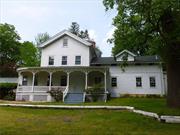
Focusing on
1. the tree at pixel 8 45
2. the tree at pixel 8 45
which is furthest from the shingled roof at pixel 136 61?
the tree at pixel 8 45

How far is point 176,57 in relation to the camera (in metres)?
16.5

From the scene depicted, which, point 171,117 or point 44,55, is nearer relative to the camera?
point 171,117

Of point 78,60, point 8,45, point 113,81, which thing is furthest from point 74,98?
point 8,45

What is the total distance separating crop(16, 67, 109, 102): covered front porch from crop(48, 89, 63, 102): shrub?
0.40 metres

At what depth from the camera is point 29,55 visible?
51062 millimetres

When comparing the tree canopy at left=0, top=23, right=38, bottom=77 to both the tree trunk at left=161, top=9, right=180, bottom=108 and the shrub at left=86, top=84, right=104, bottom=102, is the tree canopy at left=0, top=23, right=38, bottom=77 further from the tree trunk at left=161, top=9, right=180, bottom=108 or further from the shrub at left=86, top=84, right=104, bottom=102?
the tree trunk at left=161, top=9, right=180, bottom=108

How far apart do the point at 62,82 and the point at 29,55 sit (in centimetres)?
2338

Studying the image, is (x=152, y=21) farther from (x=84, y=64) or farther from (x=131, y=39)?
(x=84, y=64)

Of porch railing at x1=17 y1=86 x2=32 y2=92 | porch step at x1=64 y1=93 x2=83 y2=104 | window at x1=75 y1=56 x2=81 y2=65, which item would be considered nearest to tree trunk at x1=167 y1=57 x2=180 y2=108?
porch step at x1=64 y1=93 x2=83 y2=104

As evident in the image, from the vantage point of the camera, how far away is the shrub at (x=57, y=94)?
26247 mm

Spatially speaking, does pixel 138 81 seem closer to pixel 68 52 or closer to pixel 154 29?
pixel 68 52

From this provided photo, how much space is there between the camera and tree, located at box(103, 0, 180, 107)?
15.1 meters

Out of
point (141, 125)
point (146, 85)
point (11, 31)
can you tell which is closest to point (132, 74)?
point (146, 85)

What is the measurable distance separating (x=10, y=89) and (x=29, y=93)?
14.1ft
